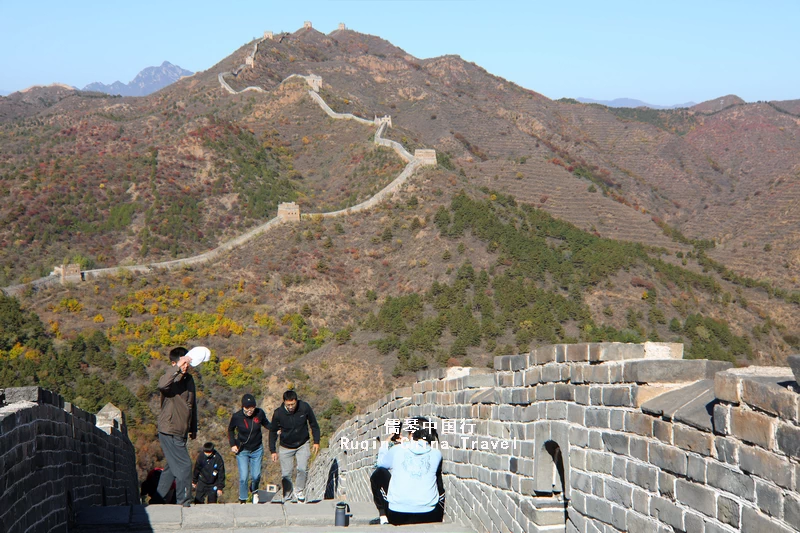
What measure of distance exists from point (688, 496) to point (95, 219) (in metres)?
55.2

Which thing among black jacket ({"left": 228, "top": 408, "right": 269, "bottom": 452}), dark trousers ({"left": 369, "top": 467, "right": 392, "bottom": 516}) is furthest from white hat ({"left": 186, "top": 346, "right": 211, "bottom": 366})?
black jacket ({"left": 228, "top": 408, "right": 269, "bottom": 452})

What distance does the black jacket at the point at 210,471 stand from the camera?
11.4 metres

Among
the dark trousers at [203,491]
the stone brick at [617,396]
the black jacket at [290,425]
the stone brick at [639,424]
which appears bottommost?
the dark trousers at [203,491]

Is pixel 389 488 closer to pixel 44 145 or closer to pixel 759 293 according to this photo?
pixel 759 293

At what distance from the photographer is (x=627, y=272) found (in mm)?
43094

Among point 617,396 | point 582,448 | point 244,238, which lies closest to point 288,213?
point 244,238

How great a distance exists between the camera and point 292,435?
35.1 feet

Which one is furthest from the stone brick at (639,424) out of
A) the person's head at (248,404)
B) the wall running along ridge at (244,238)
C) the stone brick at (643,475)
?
the wall running along ridge at (244,238)

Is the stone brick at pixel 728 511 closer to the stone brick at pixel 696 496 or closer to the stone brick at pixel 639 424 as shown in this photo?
the stone brick at pixel 696 496

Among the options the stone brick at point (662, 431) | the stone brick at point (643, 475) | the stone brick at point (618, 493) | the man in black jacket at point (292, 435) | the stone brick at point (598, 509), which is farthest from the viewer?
the man in black jacket at point (292, 435)

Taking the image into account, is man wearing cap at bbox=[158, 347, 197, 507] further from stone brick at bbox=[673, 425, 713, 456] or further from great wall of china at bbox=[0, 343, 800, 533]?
stone brick at bbox=[673, 425, 713, 456]

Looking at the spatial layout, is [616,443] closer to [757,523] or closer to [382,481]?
[757,523]

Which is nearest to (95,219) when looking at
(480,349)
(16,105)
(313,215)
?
(313,215)

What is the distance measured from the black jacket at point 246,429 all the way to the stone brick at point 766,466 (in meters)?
7.18
